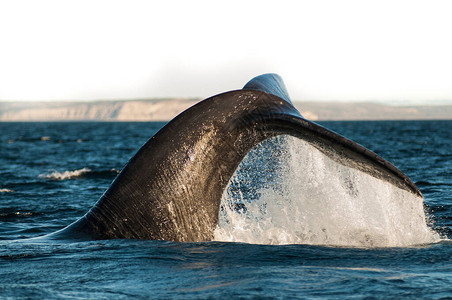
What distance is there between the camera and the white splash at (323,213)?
596 centimetres

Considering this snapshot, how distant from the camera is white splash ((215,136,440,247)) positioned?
5961mm

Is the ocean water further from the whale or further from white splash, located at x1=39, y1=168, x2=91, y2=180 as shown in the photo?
white splash, located at x1=39, y1=168, x2=91, y2=180

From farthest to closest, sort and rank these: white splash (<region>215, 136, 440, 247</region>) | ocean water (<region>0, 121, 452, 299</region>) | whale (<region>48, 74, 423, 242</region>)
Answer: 1. white splash (<region>215, 136, 440, 247</region>)
2. whale (<region>48, 74, 423, 242</region>)
3. ocean water (<region>0, 121, 452, 299</region>)

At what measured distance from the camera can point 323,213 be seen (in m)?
6.56

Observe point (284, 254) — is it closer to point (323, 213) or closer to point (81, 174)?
point (323, 213)

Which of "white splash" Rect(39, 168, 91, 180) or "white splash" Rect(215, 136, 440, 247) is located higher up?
"white splash" Rect(215, 136, 440, 247)

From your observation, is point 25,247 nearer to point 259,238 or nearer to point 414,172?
point 259,238

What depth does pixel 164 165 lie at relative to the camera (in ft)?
18.1

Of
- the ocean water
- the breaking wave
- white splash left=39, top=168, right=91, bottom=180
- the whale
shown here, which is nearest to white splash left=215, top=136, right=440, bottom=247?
the ocean water

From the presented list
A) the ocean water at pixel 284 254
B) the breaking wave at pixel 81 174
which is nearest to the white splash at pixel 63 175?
the breaking wave at pixel 81 174

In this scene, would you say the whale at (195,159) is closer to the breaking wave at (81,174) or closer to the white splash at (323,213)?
the white splash at (323,213)

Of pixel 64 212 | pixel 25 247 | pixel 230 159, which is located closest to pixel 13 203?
pixel 64 212

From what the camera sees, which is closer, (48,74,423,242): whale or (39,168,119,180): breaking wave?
(48,74,423,242): whale

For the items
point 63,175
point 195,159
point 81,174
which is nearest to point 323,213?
point 195,159
